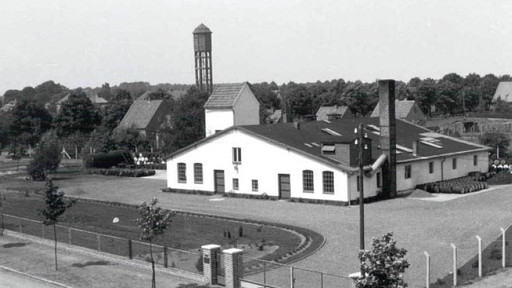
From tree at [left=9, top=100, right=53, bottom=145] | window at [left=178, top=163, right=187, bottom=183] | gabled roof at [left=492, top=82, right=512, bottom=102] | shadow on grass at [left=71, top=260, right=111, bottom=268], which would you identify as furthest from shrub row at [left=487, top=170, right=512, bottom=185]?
gabled roof at [left=492, top=82, right=512, bottom=102]

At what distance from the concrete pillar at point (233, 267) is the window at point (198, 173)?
2884 cm

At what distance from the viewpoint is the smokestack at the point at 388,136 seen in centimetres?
4769

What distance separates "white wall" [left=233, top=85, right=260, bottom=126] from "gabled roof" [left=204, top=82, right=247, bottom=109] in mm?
394

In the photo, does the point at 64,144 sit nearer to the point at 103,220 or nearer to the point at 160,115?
the point at 160,115

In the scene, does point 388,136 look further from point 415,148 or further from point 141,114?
point 141,114

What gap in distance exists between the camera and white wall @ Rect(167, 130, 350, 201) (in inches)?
1818

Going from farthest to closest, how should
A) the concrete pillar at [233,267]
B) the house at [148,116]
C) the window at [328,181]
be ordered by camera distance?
1. the house at [148,116]
2. the window at [328,181]
3. the concrete pillar at [233,267]

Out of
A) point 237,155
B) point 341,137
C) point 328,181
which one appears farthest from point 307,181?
point 237,155

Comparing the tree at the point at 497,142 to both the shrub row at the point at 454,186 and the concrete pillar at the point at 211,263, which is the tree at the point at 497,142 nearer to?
the shrub row at the point at 454,186

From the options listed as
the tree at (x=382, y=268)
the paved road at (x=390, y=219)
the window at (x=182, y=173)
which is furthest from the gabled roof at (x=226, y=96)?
the tree at (x=382, y=268)

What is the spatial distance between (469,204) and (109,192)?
2896 cm

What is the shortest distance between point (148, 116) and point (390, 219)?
6914cm

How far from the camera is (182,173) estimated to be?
180 ft

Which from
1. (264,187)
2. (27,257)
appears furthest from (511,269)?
(264,187)
